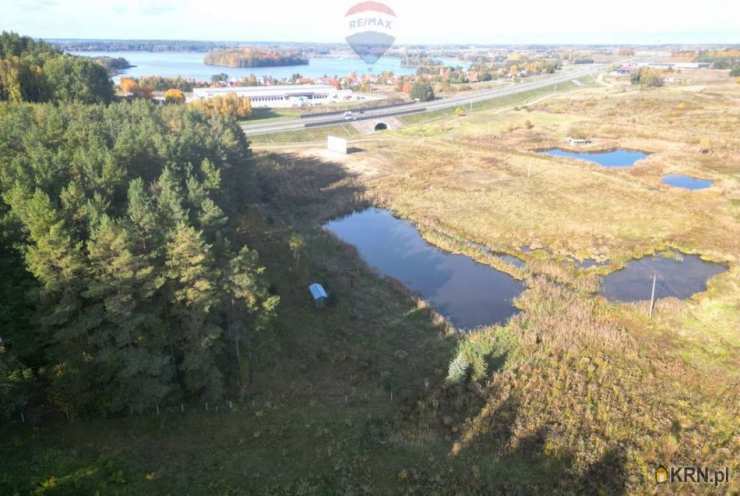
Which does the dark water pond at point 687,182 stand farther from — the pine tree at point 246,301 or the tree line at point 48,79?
the tree line at point 48,79

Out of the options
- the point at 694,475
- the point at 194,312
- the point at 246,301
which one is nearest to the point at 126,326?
the point at 194,312

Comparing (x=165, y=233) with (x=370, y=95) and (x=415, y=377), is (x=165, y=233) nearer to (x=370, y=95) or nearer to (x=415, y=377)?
(x=415, y=377)

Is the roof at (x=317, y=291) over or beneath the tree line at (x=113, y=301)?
beneath

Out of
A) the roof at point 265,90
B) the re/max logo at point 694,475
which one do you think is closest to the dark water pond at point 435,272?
the re/max logo at point 694,475

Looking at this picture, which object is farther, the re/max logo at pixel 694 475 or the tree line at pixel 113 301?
the tree line at pixel 113 301

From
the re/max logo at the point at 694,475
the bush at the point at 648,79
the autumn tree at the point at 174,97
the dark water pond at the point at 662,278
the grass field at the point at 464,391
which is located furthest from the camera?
the bush at the point at 648,79

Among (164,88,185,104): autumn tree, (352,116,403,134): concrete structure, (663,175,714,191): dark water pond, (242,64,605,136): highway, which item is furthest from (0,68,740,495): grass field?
(164,88,185,104): autumn tree
